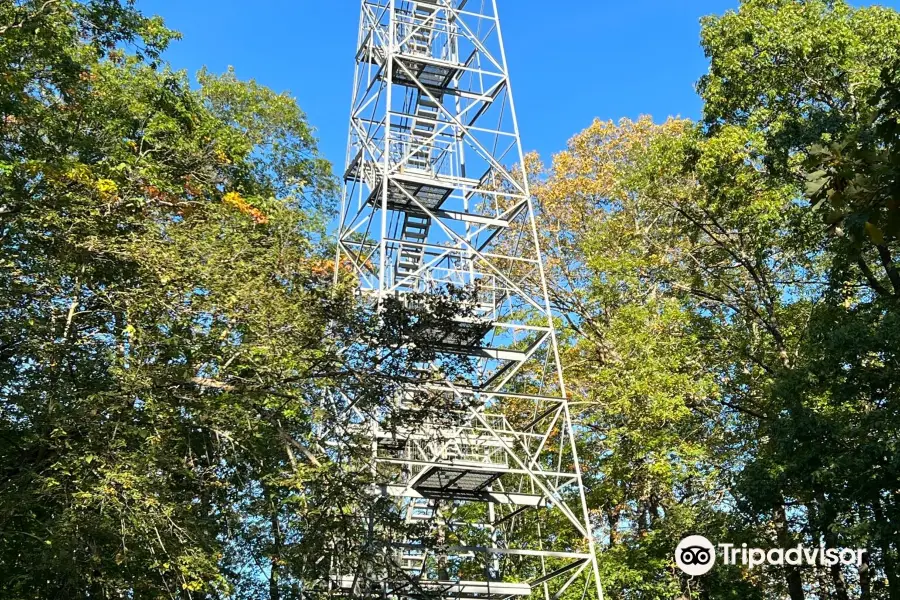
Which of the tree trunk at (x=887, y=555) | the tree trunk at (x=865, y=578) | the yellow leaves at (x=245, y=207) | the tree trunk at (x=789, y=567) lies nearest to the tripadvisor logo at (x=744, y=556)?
the tree trunk at (x=865, y=578)

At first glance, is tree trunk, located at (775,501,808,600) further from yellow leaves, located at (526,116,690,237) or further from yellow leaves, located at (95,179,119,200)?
yellow leaves, located at (95,179,119,200)

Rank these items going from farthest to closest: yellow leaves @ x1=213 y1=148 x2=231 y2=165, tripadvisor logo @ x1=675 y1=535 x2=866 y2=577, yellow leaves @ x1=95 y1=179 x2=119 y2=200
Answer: yellow leaves @ x1=213 y1=148 x2=231 y2=165, tripadvisor logo @ x1=675 y1=535 x2=866 y2=577, yellow leaves @ x1=95 y1=179 x2=119 y2=200

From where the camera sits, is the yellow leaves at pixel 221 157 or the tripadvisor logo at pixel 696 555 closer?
the tripadvisor logo at pixel 696 555

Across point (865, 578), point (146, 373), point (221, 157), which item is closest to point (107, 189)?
point (146, 373)

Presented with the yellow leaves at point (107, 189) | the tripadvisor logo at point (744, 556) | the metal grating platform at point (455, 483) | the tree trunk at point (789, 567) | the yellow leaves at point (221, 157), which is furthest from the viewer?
the tree trunk at point (789, 567)

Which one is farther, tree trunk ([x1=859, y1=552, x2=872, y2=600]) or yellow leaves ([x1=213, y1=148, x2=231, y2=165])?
yellow leaves ([x1=213, y1=148, x2=231, y2=165])

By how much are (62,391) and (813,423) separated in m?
10.8

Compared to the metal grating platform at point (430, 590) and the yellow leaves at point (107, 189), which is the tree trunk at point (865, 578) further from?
the yellow leaves at point (107, 189)

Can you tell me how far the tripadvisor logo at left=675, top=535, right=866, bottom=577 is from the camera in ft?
50.3

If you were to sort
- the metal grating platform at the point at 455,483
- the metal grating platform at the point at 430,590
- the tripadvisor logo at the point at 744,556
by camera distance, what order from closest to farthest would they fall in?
the metal grating platform at the point at 430,590 → the metal grating platform at the point at 455,483 → the tripadvisor logo at the point at 744,556

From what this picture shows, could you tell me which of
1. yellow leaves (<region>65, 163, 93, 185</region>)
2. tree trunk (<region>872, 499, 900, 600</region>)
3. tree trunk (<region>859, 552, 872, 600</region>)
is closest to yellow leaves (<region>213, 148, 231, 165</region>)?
yellow leaves (<region>65, 163, 93, 185</region>)

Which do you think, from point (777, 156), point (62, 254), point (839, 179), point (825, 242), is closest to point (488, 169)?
point (777, 156)

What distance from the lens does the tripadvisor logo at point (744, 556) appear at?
50.3 feet

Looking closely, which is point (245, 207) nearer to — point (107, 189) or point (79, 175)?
point (107, 189)
